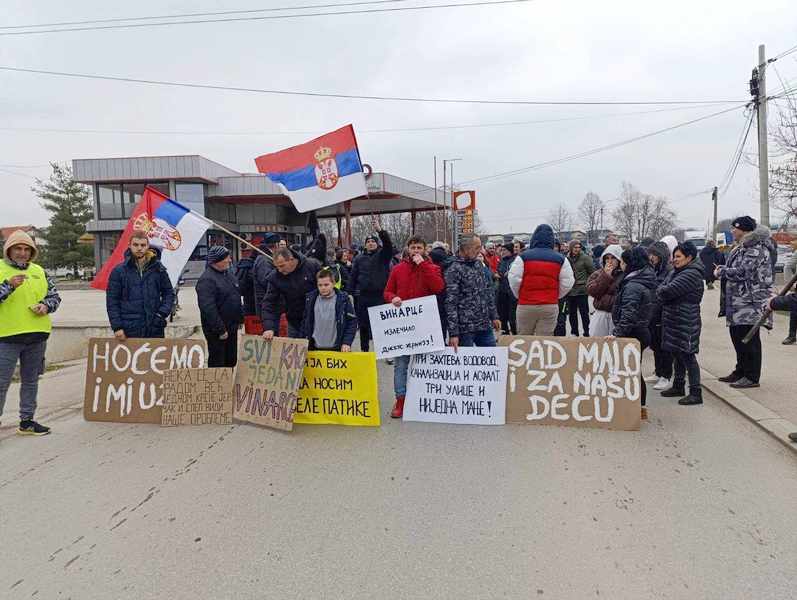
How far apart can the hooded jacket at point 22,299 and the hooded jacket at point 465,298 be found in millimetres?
3789

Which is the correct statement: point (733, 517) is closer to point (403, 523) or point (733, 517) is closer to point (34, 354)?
point (403, 523)

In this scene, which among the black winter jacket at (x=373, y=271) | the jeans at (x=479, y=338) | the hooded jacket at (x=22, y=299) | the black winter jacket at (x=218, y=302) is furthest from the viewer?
the black winter jacket at (x=373, y=271)

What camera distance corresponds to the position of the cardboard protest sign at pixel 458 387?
5637 millimetres

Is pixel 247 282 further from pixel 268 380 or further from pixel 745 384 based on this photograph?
pixel 745 384

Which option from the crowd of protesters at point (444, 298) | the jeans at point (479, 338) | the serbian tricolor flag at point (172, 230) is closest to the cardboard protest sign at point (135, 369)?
the crowd of protesters at point (444, 298)

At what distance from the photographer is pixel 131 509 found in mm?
3850

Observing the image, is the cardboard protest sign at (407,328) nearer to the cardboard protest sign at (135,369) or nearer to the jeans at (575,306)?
the cardboard protest sign at (135,369)

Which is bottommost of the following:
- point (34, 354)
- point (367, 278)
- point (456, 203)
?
point (34, 354)

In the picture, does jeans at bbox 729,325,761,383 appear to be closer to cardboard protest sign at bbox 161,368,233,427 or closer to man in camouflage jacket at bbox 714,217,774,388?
man in camouflage jacket at bbox 714,217,774,388

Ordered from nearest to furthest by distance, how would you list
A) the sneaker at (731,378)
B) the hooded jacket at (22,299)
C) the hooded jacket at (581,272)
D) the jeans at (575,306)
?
the hooded jacket at (22,299), the sneaker at (731,378), the hooded jacket at (581,272), the jeans at (575,306)

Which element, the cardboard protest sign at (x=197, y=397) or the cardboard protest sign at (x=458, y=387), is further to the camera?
the cardboard protest sign at (x=197, y=397)

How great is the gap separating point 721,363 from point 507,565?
22.4 feet

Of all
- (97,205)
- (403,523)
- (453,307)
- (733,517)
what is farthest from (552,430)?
(97,205)

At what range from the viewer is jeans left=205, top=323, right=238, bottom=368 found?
6.39 m
